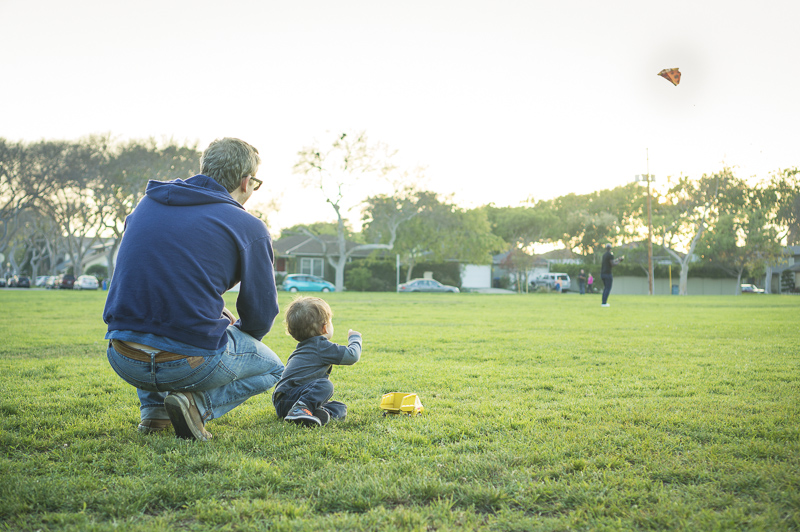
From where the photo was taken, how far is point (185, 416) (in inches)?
116

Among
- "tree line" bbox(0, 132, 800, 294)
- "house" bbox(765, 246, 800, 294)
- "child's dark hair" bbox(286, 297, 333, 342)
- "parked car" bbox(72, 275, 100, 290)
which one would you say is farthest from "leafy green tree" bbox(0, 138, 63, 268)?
"house" bbox(765, 246, 800, 294)

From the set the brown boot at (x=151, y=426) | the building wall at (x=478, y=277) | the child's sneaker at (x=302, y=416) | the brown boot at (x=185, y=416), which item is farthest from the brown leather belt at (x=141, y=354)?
the building wall at (x=478, y=277)

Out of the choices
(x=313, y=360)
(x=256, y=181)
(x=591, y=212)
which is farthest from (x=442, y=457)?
(x=591, y=212)

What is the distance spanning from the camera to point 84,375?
17.0 ft

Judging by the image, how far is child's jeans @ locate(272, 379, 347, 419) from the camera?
139 inches

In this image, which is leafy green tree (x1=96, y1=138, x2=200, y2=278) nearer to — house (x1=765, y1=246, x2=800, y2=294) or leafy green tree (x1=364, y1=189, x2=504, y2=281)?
leafy green tree (x1=364, y1=189, x2=504, y2=281)

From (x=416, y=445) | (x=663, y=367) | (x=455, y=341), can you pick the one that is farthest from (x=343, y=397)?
(x=455, y=341)

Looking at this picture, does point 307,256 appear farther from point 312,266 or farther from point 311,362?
point 311,362

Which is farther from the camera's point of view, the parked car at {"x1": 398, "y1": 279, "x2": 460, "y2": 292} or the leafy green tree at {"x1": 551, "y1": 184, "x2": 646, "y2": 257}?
the leafy green tree at {"x1": 551, "y1": 184, "x2": 646, "y2": 257}

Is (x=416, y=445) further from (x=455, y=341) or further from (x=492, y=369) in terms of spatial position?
(x=455, y=341)

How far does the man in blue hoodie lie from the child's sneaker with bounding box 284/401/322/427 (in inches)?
18.3

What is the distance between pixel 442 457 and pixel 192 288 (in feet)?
Result: 4.91

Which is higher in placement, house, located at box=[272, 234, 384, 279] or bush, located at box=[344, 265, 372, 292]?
house, located at box=[272, 234, 384, 279]

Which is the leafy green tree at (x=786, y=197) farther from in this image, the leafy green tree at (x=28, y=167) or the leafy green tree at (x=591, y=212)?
the leafy green tree at (x=28, y=167)
